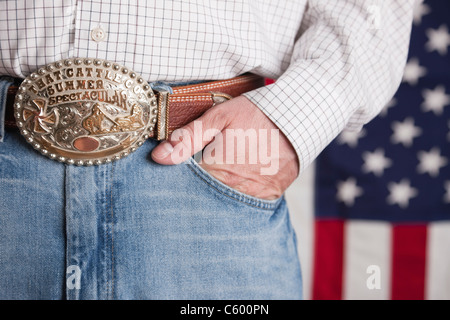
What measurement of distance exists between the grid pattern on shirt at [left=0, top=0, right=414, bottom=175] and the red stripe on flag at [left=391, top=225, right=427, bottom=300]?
974 millimetres

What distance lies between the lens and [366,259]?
73.7 inches

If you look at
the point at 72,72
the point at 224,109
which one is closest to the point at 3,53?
the point at 72,72

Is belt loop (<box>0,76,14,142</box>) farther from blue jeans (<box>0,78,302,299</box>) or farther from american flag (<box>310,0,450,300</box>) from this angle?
american flag (<box>310,0,450,300</box>)

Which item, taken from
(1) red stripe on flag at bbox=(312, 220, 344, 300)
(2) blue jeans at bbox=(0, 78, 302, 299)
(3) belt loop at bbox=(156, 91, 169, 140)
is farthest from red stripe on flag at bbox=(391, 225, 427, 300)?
(3) belt loop at bbox=(156, 91, 169, 140)

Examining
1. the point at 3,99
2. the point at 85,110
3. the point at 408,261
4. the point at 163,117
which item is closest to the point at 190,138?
the point at 163,117

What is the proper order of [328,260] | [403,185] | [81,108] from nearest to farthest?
1. [81,108]
2. [403,185]
3. [328,260]

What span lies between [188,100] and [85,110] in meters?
0.18

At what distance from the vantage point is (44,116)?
70 centimetres

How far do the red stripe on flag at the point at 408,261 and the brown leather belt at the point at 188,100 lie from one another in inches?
51.1

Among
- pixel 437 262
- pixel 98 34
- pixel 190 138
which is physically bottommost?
pixel 437 262

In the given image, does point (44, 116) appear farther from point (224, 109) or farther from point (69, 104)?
point (224, 109)

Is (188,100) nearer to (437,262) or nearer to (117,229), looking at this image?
(117,229)

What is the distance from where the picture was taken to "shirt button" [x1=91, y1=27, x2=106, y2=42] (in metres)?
0.71
